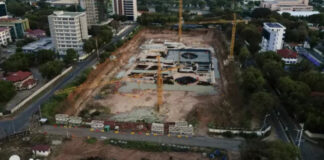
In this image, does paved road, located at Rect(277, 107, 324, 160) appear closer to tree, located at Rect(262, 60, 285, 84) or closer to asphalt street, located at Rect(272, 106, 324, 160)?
asphalt street, located at Rect(272, 106, 324, 160)

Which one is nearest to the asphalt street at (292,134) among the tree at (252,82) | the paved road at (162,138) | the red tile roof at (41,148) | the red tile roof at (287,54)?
the tree at (252,82)

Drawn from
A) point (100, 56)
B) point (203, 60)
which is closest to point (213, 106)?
point (203, 60)

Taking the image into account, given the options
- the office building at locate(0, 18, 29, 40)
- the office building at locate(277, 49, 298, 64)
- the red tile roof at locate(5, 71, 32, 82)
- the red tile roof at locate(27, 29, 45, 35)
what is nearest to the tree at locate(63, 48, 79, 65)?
the red tile roof at locate(5, 71, 32, 82)

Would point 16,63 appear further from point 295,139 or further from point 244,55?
point 295,139

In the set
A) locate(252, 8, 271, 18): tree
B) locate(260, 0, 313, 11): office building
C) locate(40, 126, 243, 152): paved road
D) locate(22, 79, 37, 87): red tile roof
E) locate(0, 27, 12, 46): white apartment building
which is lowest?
locate(40, 126, 243, 152): paved road

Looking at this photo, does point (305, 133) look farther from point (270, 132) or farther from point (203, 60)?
point (203, 60)

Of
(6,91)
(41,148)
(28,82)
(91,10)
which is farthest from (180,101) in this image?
(91,10)

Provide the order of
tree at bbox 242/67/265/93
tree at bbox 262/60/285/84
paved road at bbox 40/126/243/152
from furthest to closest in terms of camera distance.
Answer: tree at bbox 262/60/285/84 → tree at bbox 242/67/265/93 → paved road at bbox 40/126/243/152
